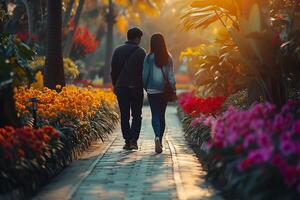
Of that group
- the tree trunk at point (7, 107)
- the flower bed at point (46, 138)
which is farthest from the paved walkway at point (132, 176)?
the tree trunk at point (7, 107)

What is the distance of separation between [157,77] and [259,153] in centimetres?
533

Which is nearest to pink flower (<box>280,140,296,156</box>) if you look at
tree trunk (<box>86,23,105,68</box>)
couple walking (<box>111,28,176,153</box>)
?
couple walking (<box>111,28,176,153</box>)

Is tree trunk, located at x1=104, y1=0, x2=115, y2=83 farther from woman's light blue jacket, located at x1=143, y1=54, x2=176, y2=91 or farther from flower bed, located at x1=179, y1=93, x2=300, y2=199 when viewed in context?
flower bed, located at x1=179, y1=93, x2=300, y2=199


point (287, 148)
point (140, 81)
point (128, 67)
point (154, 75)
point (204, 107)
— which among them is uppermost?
point (128, 67)

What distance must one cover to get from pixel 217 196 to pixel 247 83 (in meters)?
3.44

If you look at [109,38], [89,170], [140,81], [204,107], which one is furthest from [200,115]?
[109,38]

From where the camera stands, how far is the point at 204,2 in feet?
40.2

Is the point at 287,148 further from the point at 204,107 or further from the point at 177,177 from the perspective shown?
the point at 204,107

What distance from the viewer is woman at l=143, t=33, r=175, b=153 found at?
11.3 m

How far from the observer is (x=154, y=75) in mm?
11305

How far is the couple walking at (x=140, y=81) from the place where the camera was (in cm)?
1129

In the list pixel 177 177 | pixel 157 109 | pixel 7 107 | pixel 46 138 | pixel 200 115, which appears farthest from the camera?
pixel 200 115

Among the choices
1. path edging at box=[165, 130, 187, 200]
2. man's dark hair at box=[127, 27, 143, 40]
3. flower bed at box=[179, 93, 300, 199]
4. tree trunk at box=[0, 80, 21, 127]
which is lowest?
path edging at box=[165, 130, 187, 200]

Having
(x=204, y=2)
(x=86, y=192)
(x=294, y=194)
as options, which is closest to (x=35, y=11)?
(x=204, y=2)
